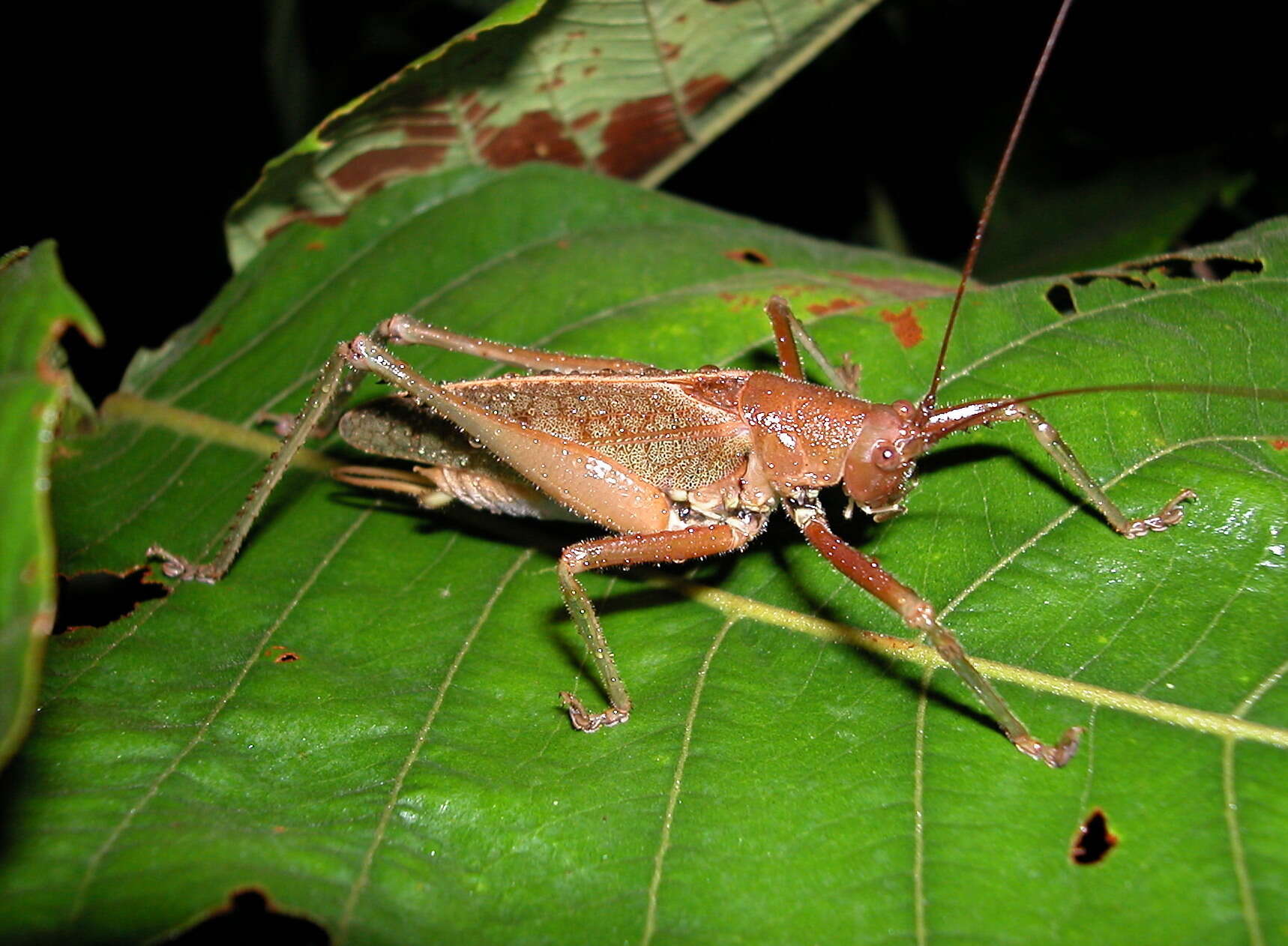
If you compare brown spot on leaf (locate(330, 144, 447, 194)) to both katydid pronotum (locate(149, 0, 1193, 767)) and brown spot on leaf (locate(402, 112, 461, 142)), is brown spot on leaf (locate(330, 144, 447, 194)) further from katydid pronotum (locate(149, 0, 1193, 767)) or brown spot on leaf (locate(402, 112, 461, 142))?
katydid pronotum (locate(149, 0, 1193, 767))

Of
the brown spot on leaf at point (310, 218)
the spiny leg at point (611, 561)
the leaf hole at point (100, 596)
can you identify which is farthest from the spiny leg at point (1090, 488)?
the brown spot on leaf at point (310, 218)

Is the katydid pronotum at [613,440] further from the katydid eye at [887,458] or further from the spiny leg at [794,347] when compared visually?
the katydid eye at [887,458]

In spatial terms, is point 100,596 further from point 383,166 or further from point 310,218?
point 383,166

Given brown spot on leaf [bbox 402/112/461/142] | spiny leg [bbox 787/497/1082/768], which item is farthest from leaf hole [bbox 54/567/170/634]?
spiny leg [bbox 787/497/1082/768]

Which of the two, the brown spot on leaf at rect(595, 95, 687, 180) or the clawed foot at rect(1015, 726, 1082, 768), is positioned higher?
the brown spot on leaf at rect(595, 95, 687, 180)

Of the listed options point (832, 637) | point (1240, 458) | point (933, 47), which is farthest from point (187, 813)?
point (933, 47)

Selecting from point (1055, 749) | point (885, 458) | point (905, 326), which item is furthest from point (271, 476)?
point (1055, 749)

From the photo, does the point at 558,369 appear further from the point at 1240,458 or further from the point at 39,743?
the point at 1240,458

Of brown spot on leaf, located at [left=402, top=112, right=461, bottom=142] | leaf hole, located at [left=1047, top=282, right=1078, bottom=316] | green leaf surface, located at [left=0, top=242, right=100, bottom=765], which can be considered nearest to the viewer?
green leaf surface, located at [left=0, top=242, right=100, bottom=765]
